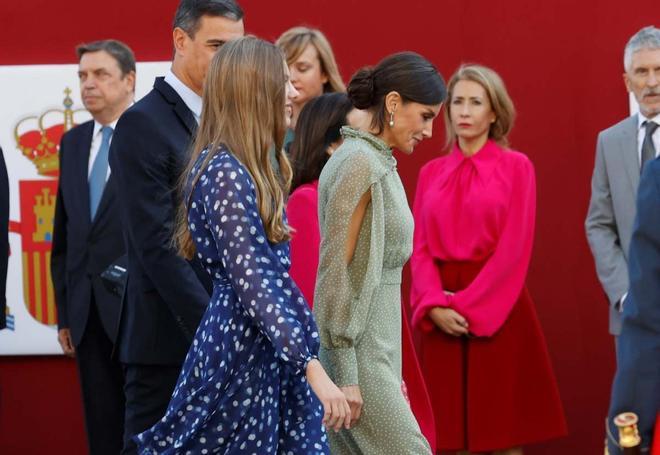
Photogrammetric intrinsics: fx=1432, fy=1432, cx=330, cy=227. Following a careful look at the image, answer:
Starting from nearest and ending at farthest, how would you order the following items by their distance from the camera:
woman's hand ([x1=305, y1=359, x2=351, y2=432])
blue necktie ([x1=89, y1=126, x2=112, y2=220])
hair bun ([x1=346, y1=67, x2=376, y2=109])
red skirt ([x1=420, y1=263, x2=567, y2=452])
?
woman's hand ([x1=305, y1=359, x2=351, y2=432]), hair bun ([x1=346, y1=67, x2=376, y2=109]), blue necktie ([x1=89, y1=126, x2=112, y2=220]), red skirt ([x1=420, y1=263, x2=567, y2=452])

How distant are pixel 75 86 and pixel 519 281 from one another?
2.41 meters

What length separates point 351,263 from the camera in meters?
4.36

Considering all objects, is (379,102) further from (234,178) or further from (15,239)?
(15,239)

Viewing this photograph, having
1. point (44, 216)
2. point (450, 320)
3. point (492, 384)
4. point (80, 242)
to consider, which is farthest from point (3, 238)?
point (492, 384)

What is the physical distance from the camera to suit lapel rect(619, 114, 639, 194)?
21.2ft

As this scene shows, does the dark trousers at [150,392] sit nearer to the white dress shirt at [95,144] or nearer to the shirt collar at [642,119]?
the white dress shirt at [95,144]

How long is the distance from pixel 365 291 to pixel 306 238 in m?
0.71

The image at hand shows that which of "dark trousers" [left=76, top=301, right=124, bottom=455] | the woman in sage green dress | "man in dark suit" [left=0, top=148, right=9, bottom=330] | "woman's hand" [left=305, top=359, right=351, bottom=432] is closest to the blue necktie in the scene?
"man in dark suit" [left=0, top=148, right=9, bottom=330]

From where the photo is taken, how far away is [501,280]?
6.42 m

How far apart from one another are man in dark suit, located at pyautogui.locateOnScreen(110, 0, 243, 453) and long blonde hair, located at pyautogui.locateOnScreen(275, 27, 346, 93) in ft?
6.19

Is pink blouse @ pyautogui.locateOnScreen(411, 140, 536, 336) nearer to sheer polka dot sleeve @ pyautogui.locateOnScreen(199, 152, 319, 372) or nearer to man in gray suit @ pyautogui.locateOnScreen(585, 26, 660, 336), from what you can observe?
man in gray suit @ pyautogui.locateOnScreen(585, 26, 660, 336)

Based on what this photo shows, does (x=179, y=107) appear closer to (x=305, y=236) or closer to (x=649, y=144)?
(x=305, y=236)

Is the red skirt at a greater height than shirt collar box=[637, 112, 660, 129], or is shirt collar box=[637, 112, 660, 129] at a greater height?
shirt collar box=[637, 112, 660, 129]

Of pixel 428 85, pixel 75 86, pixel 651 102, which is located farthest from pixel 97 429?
pixel 651 102
